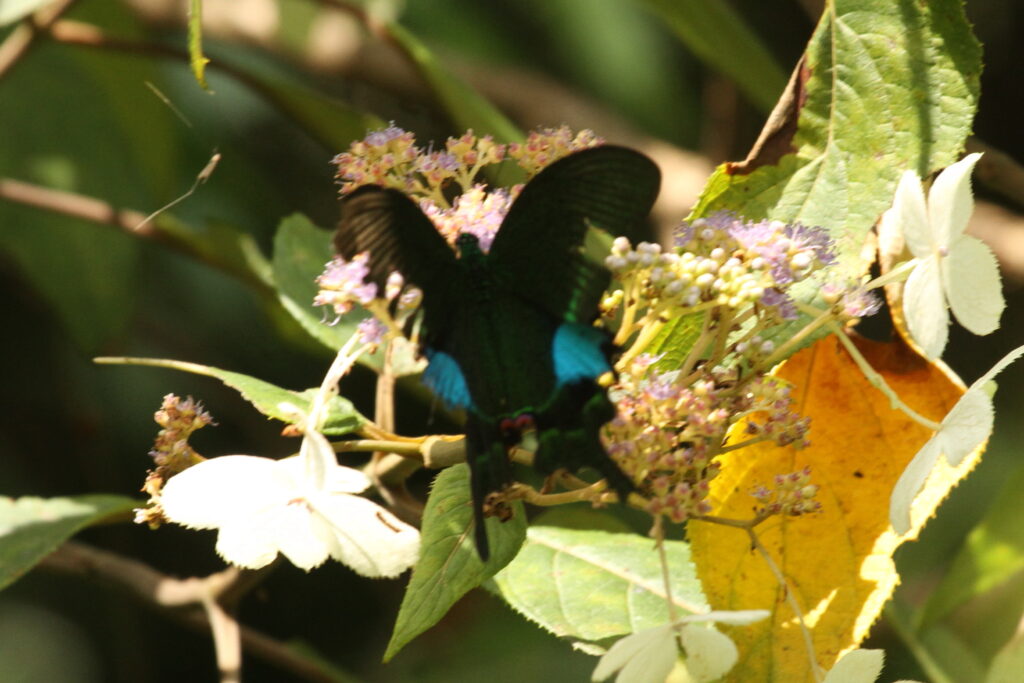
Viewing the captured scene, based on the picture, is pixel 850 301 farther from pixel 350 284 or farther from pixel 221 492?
pixel 221 492

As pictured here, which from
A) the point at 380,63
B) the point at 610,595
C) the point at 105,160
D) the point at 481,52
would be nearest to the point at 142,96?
the point at 105,160

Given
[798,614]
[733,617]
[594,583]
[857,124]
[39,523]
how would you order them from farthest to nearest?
[39,523], [594,583], [857,124], [798,614], [733,617]

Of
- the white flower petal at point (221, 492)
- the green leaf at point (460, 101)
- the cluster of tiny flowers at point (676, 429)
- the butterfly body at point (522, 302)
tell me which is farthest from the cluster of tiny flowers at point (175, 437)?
the green leaf at point (460, 101)

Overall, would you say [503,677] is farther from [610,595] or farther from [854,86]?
[854,86]

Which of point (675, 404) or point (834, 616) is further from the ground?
point (675, 404)

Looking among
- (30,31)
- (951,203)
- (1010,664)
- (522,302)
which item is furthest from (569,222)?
(30,31)

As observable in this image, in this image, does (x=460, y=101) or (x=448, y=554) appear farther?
(x=460, y=101)

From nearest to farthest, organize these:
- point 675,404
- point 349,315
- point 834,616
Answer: point 675,404 → point 834,616 → point 349,315

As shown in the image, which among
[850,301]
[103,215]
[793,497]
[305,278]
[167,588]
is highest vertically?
[850,301]
